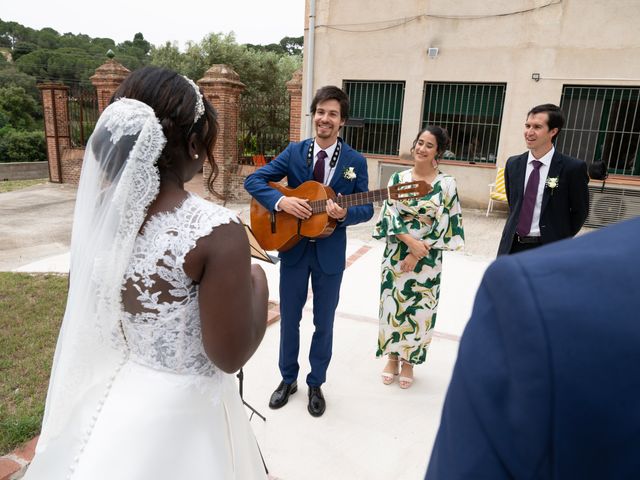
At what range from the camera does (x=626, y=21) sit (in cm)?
938

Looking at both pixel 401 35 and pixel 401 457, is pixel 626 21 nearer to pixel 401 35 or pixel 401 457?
pixel 401 35

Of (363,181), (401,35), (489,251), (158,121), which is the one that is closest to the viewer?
(158,121)

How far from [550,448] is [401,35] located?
1220cm

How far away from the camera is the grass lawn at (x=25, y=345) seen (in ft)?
9.45

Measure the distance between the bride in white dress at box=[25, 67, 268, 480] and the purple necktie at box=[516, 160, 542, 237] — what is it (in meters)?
2.75

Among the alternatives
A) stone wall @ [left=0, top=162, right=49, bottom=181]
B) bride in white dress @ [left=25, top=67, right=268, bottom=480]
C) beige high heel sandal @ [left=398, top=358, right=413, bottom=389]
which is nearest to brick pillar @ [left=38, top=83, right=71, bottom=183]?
stone wall @ [left=0, top=162, right=49, bottom=181]

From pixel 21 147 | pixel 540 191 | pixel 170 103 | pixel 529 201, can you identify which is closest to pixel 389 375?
A: pixel 529 201

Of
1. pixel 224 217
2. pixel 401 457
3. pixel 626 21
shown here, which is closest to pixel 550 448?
pixel 224 217

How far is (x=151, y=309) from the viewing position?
155 cm

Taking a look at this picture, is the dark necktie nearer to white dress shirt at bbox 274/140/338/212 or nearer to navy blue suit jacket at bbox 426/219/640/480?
white dress shirt at bbox 274/140/338/212

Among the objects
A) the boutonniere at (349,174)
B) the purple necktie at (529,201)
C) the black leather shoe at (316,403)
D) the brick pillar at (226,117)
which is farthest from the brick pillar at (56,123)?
the purple necktie at (529,201)

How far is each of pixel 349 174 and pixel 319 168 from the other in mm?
231

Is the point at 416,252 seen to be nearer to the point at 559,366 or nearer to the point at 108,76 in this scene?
the point at 559,366

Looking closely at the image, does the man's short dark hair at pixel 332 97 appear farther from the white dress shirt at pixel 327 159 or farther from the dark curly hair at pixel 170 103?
the dark curly hair at pixel 170 103
